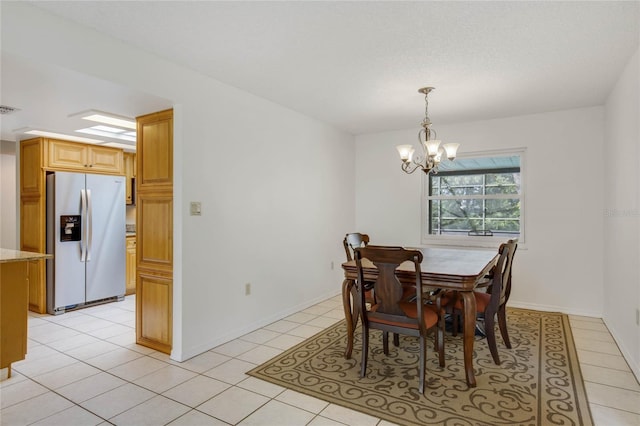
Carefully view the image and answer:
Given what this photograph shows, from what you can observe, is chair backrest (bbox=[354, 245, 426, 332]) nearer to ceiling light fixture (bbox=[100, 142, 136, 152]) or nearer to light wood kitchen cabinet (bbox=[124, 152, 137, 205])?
ceiling light fixture (bbox=[100, 142, 136, 152])

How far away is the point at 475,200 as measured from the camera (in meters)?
4.92

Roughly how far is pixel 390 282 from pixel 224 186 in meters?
1.79

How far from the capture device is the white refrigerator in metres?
4.26

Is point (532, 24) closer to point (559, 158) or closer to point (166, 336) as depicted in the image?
point (559, 158)

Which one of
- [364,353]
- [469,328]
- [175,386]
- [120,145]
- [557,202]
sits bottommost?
[175,386]

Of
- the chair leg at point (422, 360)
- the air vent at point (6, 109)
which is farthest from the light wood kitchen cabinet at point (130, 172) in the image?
the chair leg at point (422, 360)

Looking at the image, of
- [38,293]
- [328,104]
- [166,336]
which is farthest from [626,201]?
[38,293]

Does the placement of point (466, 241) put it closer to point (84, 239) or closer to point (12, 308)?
point (12, 308)

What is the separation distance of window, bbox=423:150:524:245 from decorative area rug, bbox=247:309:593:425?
65.4 inches

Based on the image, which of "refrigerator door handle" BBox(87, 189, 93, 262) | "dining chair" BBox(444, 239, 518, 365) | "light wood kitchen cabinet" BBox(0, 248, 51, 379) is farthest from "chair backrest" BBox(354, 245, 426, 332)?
"refrigerator door handle" BBox(87, 189, 93, 262)

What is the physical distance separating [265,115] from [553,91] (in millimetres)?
2948

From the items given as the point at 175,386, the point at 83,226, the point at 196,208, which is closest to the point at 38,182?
the point at 83,226

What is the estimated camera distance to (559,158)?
4312mm

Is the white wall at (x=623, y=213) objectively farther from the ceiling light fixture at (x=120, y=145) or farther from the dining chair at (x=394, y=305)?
the ceiling light fixture at (x=120, y=145)
